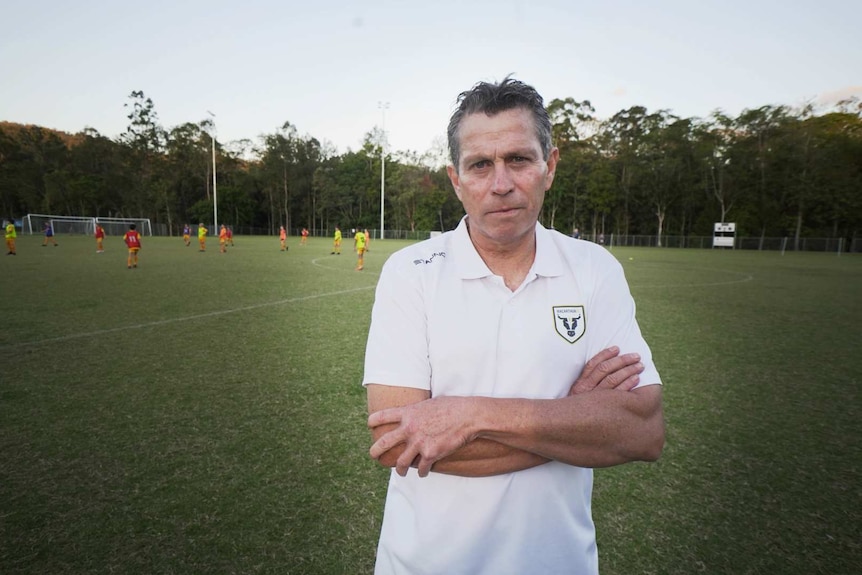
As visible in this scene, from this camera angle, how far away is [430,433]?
1485 millimetres

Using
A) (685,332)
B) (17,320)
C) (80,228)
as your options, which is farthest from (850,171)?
(80,228)

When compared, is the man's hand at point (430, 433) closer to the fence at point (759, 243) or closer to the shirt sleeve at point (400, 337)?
the shirt sleeve at point (400, 337)

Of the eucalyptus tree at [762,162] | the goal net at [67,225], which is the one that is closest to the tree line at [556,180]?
the eucalyptus tree at [762,162]

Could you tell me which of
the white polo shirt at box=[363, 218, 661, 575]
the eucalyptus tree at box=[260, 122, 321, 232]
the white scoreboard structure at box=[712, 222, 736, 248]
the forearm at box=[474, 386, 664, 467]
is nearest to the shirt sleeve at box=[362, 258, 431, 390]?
the white polo shirt at box=[363, 218, 661, 575]

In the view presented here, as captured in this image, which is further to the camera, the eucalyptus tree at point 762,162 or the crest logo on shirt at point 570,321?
the eucalyptus tree at point 762,162

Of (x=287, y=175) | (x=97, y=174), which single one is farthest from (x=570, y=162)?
(x=97, y=174)

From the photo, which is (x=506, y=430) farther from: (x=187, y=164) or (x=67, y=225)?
(x=187, y=164)

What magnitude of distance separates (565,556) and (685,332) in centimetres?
939

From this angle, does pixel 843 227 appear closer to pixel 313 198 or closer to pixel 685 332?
pixel 685 332

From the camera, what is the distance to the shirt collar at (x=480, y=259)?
177 centimetres

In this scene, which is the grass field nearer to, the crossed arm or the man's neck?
the crossed arm

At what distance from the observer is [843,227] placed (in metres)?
57.5

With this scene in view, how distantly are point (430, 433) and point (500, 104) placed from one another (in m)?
1.24

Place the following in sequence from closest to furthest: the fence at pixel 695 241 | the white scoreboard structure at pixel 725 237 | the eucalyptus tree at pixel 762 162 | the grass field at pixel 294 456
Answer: the grass field at pixel 294 456, the fence at pixel 695 241, the white scoreboard structure at pixel 725 237, the eucalyptus tree at pixel 762 162
